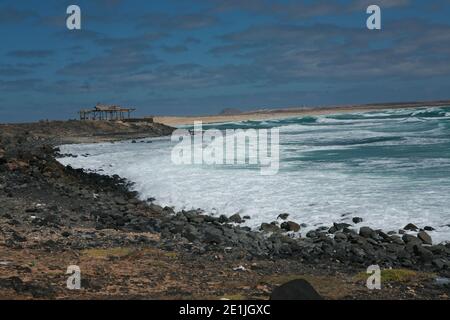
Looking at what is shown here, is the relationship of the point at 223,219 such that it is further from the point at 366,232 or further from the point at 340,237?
the point at 366,232

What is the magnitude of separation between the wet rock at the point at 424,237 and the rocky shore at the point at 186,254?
22mm

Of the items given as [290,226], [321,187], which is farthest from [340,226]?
[321,187]

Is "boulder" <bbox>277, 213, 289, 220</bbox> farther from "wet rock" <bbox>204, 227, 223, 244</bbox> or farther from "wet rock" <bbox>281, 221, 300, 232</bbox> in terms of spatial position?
"wet rock" <bbox>204, 227, 223, 244</bbox>

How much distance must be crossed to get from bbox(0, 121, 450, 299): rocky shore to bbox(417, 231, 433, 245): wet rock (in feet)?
0.07

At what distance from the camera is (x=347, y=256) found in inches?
358

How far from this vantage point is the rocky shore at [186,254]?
6.71m

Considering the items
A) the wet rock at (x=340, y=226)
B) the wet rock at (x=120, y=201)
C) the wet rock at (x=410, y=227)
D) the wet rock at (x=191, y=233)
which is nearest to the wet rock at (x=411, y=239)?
the wet rock at (x=410, y=227)

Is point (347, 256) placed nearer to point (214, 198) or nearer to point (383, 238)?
Result: point (383, 238)

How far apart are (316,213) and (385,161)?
948cm

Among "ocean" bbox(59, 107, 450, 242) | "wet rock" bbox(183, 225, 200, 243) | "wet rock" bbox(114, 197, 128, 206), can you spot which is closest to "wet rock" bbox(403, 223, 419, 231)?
"ocean" bbox(59, 107, 450, 242)

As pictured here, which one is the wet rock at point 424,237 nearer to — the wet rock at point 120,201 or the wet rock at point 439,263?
the wet rock at point 439,263

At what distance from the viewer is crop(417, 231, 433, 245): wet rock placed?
9.77m
